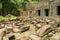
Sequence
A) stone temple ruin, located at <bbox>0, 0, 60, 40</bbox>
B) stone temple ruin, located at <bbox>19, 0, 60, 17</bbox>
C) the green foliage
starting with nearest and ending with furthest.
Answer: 1. stone temple ruin, located at <bbox>0, 0, 60, 40</bbox>
2. stone temple ruin, located at <bbox>19, 0, 60, 17</bbox>
3. the green foliage

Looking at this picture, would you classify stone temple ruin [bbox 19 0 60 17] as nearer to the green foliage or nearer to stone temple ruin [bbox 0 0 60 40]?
stone temple ruin [bbox 0 0 60 40]

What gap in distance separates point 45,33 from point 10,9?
23.0m

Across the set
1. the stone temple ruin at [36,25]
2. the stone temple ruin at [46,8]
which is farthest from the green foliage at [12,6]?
the stone temple ruin at [46,8]

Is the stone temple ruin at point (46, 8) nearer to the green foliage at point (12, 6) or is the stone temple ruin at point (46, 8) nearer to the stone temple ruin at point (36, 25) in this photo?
the stone temple ruin at point (36, 25)

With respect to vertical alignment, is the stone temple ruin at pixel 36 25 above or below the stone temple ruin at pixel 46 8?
below

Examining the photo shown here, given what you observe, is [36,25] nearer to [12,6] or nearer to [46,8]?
[46,8]

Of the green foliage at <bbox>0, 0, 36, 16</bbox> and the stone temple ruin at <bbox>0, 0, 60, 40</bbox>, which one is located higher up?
the green foliage at <bbox>0, 0, 36, 16</bbox>

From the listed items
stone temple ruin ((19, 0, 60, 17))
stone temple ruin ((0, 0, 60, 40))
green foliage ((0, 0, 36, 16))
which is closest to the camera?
stone temple ruin ((0, 0, 60, 40))

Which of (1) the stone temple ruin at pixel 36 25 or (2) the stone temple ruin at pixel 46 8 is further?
(2) the stone temple ruin at pixel 46 8

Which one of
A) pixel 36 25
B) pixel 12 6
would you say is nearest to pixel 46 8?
pixel 36 25

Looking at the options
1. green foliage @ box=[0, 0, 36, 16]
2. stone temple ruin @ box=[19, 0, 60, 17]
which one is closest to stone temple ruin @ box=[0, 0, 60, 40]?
stone temple ruin @ box=[19, 0, 60, 17]

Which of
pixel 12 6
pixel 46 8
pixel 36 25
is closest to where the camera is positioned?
pixel 36 25

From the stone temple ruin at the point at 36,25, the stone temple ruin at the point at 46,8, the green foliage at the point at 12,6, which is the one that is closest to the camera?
the stone temple ruin at the point at 36,25

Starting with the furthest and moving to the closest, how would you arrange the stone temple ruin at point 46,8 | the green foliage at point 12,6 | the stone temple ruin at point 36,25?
Answer: the green foliage at point 12,6, the stone temple ruin at point 46,8, the stone temple ruin at point 36,25
